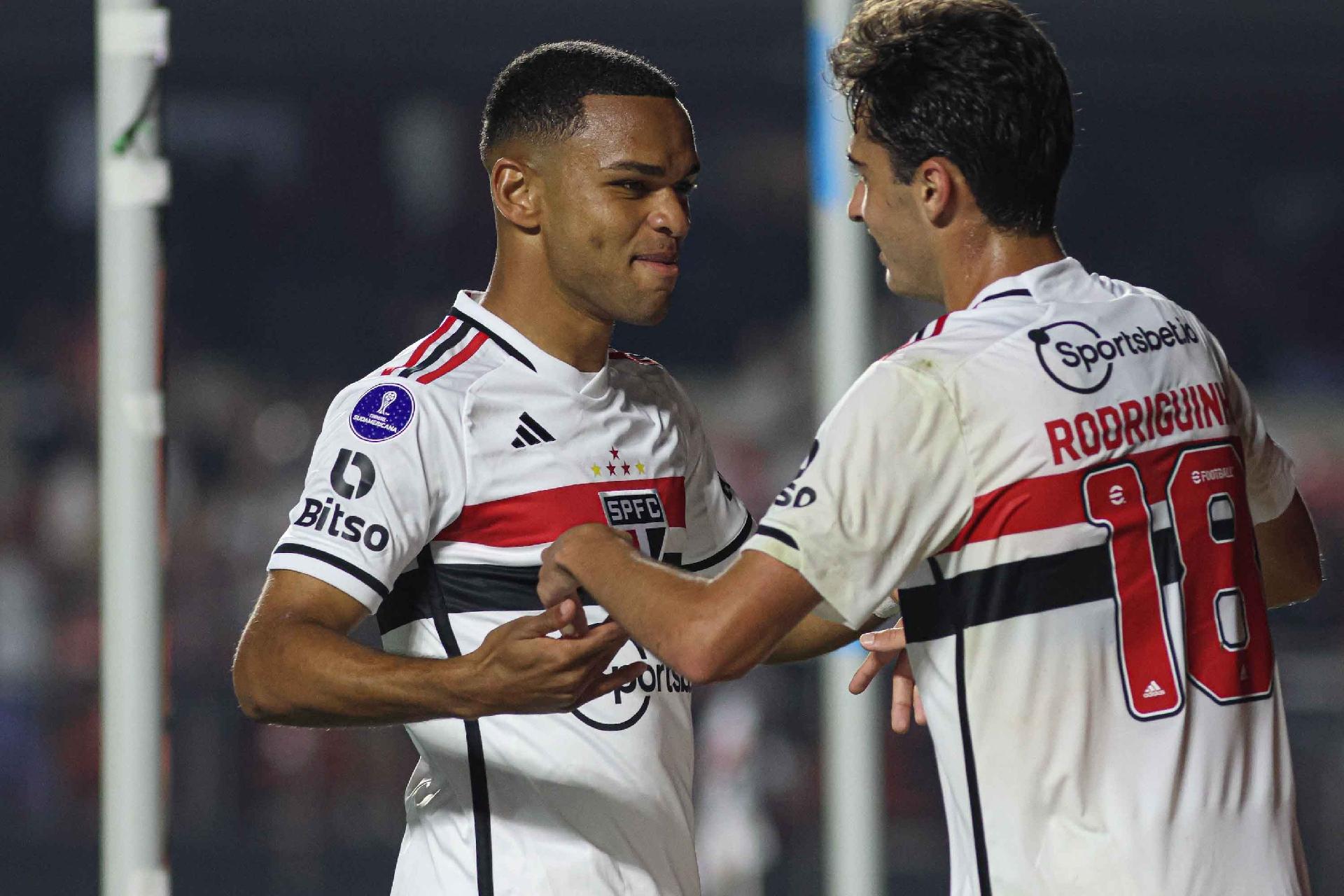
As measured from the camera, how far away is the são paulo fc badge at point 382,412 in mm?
1851

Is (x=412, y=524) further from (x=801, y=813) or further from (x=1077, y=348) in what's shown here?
(x=801, y=813)

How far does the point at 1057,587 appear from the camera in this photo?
5.19ft

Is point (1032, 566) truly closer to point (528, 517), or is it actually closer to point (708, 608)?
point (708, 608)

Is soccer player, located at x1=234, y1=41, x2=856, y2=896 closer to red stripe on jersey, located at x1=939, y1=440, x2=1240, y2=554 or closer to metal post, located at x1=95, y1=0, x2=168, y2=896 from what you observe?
red stripe on jersey, located at x1=939, y1=440, x2=1240, y2=554

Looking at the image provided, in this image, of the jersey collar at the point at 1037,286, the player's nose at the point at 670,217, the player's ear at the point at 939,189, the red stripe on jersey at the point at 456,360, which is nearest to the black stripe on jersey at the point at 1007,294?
the jersey collar at the point at 1037,286

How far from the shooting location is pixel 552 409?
2.01 meters

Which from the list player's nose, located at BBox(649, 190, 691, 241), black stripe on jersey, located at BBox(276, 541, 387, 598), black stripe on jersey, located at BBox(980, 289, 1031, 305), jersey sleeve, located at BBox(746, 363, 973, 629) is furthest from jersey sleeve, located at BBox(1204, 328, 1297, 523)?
black stripe on jersey, located at BBox(276, 541, 387, 598)

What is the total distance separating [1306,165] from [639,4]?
18.3ft

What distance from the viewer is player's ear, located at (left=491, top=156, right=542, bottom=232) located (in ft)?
6.73

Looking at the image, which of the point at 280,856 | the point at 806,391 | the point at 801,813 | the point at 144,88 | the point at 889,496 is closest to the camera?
the point at 889,496

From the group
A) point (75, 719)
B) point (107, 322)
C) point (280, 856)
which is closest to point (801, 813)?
point (280, 856)

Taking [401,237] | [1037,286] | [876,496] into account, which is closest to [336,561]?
[876,496]

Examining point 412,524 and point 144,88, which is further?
point 144,88

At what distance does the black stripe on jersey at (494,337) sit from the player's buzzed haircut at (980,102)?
0.55 m
